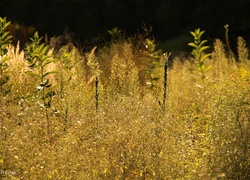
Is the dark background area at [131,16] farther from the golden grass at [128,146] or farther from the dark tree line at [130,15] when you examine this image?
the golden grass at [128,146]

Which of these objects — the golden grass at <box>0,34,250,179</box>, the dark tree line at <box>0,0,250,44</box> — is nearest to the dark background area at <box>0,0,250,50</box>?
the dark tree line at <box>0,0,250,44</box>

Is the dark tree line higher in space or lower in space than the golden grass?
higher

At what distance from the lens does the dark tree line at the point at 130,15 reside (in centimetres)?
1276

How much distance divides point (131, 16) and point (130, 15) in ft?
0.13

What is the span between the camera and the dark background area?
12758 millimetres

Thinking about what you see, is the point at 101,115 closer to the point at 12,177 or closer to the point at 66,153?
the point at 66,153

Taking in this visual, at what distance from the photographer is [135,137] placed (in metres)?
3.57

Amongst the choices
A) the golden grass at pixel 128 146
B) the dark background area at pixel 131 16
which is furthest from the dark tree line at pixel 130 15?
the golden grass at pixel 128 146

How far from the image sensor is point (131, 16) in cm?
1484

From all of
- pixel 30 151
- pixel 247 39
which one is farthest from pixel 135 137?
pixel 247 39

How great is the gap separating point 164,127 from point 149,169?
426 millimetres

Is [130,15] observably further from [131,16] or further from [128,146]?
[128,146]

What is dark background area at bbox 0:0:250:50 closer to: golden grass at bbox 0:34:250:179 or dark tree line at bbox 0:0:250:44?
dark tree line at bbox 0:0:250:44

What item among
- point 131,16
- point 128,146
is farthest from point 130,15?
point 128,146
